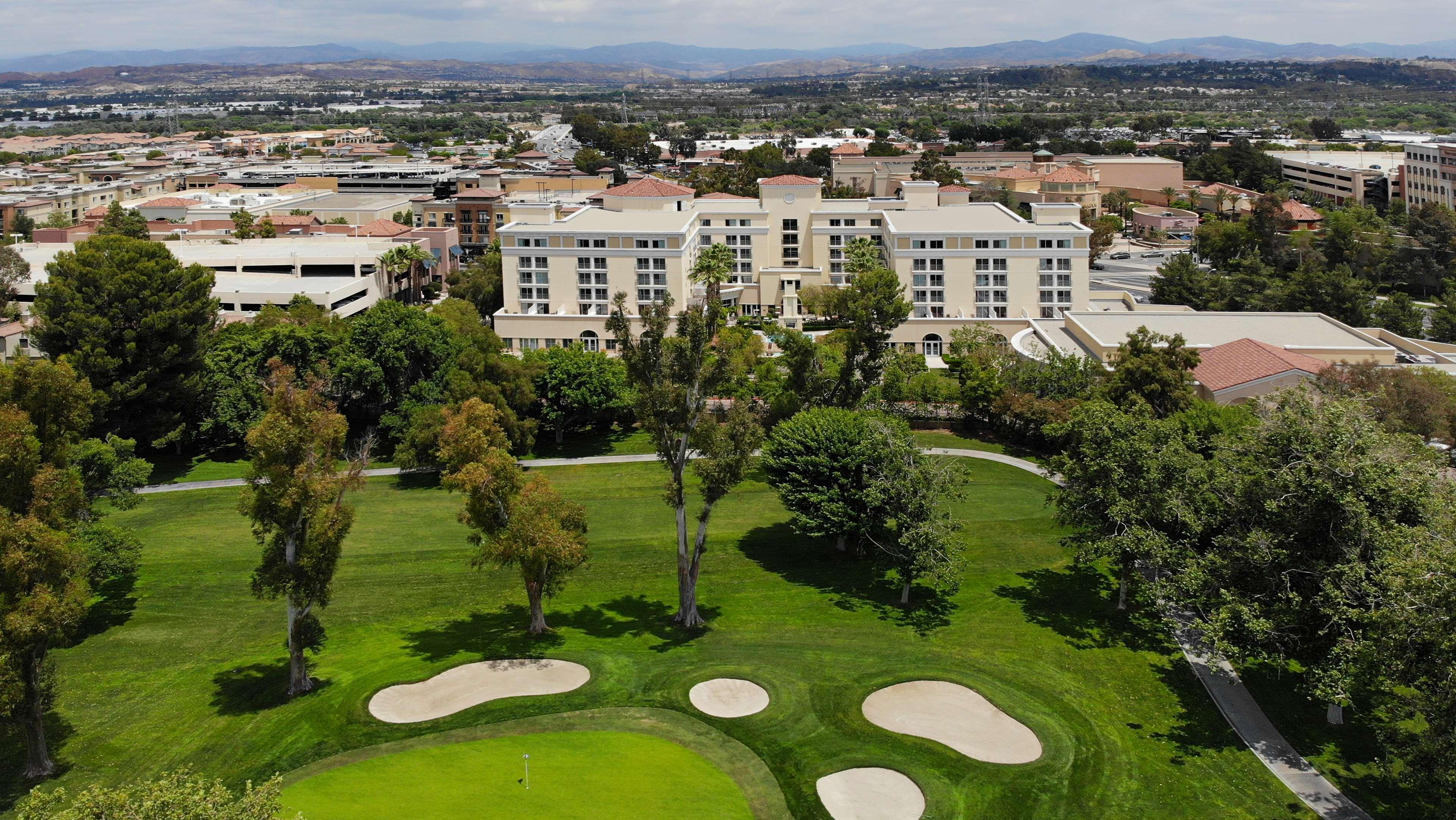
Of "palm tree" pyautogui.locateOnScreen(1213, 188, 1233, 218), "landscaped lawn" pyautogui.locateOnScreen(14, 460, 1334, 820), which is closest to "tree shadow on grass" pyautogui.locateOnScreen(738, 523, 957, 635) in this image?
"landscaped lawn" pyautogui.locateOnScreen(14, 460, 1334, 820)

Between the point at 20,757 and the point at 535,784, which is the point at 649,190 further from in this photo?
→ the point at 535,784

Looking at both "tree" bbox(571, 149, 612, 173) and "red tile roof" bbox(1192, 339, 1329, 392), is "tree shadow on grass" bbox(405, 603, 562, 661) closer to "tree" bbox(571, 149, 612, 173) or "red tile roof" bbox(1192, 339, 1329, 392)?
"red tile roof" bbox(1192, 339, 1329, 392)

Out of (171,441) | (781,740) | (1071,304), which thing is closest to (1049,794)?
(781,740)

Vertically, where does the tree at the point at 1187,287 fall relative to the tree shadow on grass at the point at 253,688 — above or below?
above

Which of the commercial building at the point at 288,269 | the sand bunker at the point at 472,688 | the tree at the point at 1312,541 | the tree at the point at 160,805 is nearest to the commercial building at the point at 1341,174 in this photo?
the commercial building at the point at 288,269

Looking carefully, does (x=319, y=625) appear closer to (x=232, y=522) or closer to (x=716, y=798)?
(x=716, y=798)

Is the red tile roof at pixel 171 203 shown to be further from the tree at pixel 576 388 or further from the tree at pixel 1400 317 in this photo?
the tree at pixel 1400 317
